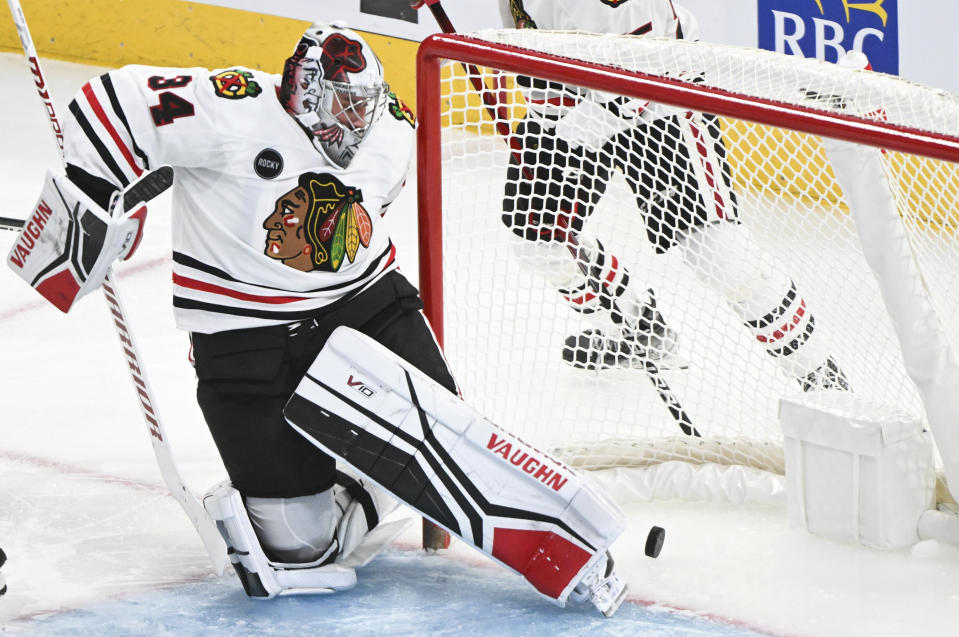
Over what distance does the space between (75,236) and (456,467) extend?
2.02ft

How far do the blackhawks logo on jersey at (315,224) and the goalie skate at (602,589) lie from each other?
581mm

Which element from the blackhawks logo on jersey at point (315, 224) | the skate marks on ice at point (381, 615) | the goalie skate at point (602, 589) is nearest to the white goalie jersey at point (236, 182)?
the blackhawks logo on jersey at point (315, 224)

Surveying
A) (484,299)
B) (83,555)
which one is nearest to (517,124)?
(484,299)

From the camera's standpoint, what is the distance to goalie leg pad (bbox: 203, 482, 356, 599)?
1.92 metres

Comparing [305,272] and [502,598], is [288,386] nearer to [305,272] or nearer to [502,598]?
[305,272]

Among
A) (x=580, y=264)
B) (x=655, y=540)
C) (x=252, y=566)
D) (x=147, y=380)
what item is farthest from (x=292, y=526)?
(x=580, y=264)

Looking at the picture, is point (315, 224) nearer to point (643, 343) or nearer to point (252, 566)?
point (252, 566)

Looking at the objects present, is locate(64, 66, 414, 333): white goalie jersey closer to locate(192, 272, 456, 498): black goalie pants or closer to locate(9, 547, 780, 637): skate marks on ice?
locate(192, 272, 456, 498): black goalie pants

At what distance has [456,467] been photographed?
1.85m

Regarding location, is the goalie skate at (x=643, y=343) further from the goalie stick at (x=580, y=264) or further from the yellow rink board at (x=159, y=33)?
the yellow rink board at (x=159, y=33)

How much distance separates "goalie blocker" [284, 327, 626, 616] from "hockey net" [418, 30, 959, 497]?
0.31 metres

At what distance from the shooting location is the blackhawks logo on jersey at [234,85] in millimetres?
1872

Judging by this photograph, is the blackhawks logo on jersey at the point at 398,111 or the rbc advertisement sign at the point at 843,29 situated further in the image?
the rbc advertisement sign at the point at 843,29

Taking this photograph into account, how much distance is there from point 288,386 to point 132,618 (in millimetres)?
396
